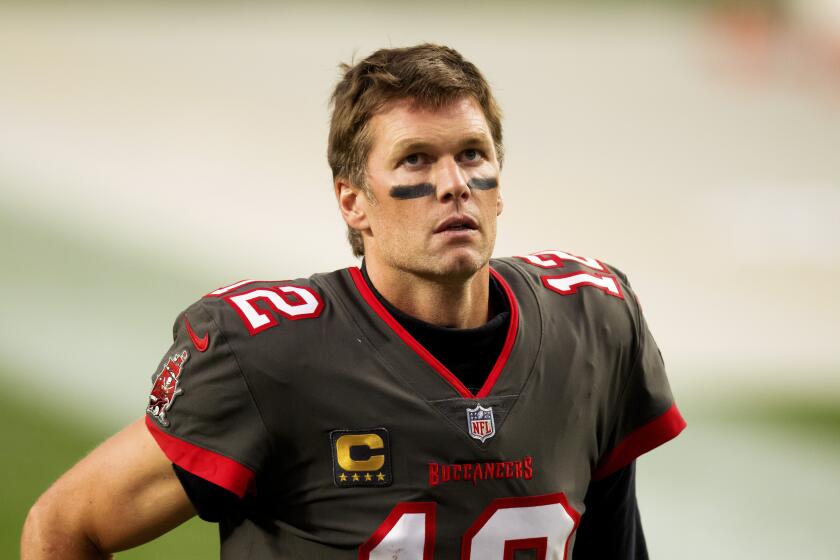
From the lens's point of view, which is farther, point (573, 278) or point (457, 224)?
point (573, 278)

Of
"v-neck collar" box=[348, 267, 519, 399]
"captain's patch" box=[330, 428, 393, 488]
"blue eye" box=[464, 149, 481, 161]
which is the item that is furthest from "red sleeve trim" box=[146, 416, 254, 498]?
"blue eye" box=[464, 149, 481, 161]

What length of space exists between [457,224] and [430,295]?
12cm

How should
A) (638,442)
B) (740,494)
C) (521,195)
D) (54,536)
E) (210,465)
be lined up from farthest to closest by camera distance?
(521,195), (740,494), (638,442), (54,536), (210,465)

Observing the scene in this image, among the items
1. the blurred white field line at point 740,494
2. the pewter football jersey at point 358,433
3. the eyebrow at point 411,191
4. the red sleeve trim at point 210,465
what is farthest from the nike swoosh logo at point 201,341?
the blurred white field line at point 740,494

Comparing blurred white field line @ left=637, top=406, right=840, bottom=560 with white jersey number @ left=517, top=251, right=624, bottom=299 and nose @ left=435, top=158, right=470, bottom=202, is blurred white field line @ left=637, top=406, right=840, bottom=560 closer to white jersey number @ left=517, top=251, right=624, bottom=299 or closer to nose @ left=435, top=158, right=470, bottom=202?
white jersey number @ left=517, top=251, right=624, bottom=299

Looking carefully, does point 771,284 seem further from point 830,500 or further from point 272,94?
point 272,94

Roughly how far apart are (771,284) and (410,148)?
12.8ft

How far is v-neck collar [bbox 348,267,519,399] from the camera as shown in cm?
181

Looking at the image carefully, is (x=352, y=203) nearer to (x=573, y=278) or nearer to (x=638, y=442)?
(x=573, y=278)

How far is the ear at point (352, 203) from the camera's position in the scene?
1.93 meters

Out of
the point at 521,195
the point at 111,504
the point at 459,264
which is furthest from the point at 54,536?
the point at 521,195

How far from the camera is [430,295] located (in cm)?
187

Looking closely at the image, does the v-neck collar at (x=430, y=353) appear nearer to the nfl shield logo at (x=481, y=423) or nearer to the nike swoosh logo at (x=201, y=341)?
the nfl shield logo at (x=481, y=423)

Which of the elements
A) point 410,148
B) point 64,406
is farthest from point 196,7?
point 410,148
